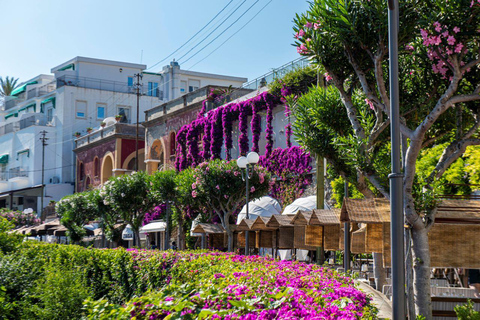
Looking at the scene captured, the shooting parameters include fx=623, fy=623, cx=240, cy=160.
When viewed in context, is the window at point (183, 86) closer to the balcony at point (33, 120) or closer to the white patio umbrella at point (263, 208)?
the balcony at point (33, 120)

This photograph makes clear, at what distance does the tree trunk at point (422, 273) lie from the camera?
385 inches

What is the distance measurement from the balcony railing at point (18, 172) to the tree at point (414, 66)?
198 feet

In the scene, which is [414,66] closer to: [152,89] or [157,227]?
[157,227]

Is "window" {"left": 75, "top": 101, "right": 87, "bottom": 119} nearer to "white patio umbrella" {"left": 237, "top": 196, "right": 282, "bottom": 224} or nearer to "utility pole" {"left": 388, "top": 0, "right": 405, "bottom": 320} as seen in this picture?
"white patio umbrella" {"left": 237, "top": 196, "right": 282, "bottom": 224}

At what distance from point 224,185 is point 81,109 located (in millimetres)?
41162

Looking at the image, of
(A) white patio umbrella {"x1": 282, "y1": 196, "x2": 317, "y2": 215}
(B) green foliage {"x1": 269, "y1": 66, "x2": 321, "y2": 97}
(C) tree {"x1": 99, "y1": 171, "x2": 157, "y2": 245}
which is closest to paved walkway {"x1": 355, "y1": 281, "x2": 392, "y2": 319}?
(A) white patio umbrella {"x1": 282, "y1": 196, "x2": 317, "y2": 215}

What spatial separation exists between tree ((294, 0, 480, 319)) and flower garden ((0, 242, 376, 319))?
1665mm

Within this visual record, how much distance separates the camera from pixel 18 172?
6831 centimetres

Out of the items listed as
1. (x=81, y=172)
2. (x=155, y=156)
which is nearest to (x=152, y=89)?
(x=81, y=172)

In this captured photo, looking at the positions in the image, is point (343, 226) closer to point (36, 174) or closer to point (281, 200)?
point (281, 200)

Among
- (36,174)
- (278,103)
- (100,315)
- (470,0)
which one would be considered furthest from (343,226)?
(36,174)

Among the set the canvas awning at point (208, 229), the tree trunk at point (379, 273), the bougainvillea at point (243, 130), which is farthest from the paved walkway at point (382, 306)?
the bougainvillea at point (243, 130)

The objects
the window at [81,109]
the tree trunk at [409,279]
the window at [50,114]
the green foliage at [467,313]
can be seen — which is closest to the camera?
the green foliage at [467,313]

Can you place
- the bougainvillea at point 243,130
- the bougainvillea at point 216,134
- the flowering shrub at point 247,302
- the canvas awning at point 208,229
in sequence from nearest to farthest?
the flowering shrub at point 247,302
the canvas awning at point 208,229
the bougainvillea at point 243,130
the bougainvillea at point 216,134
